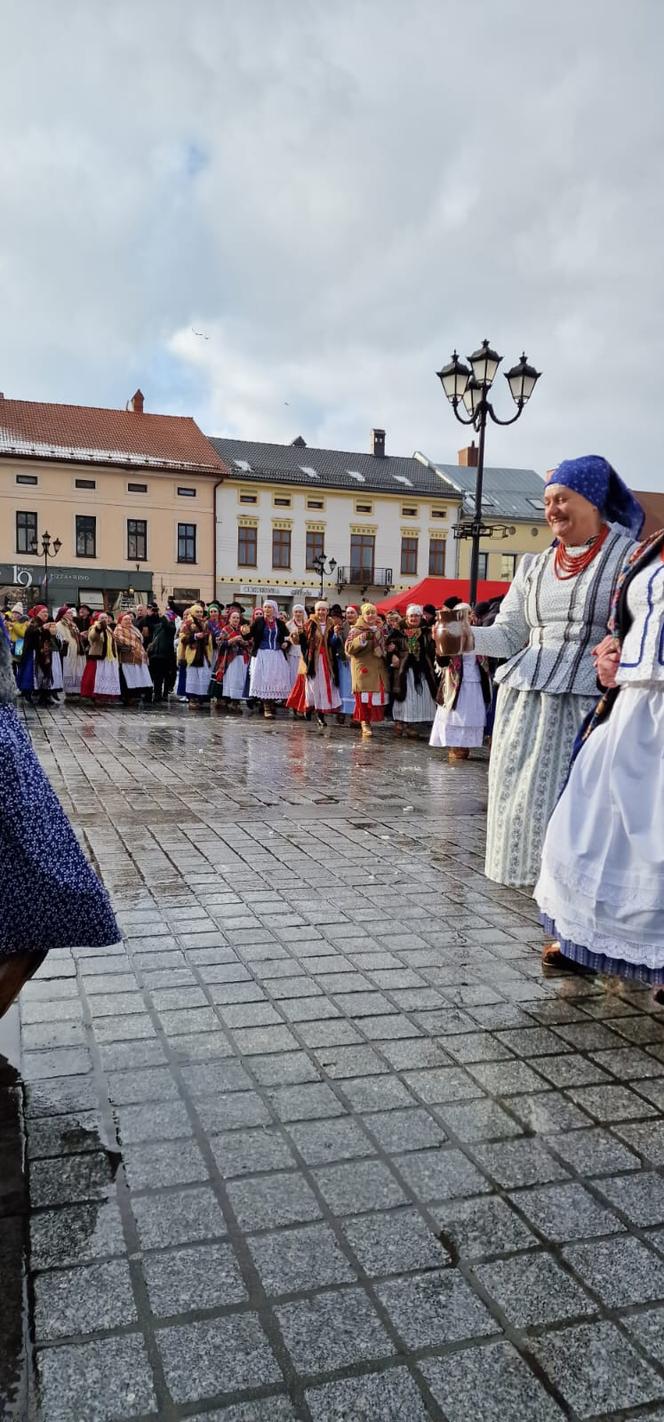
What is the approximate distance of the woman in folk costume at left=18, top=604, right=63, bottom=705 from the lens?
16625 millimetres

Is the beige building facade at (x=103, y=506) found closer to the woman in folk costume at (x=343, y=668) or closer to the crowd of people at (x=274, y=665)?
the crowd of people at (x=274, y=665)

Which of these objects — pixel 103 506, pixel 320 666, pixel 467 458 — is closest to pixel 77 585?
pixel 103 506

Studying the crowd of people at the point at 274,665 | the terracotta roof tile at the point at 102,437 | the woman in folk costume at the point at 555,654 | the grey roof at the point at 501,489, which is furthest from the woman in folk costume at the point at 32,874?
the grey roof at the point at 501,489

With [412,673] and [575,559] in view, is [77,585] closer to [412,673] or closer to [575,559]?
[412,673]

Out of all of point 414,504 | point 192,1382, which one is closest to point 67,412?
point 414,504

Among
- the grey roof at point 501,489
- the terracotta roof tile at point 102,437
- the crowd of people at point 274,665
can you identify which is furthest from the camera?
the grey roof at point 501,489

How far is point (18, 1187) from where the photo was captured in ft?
7.18

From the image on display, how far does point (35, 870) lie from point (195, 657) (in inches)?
615

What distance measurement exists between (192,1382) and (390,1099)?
3.59 feet

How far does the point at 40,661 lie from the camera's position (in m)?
16.7

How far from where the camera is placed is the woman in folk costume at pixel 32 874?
99.4 inches

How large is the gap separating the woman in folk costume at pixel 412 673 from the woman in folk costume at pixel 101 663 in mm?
5947

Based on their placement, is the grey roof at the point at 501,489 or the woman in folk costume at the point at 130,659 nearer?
the woman in folk costume at the point at 130,659

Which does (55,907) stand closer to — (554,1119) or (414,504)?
(554,1119)
